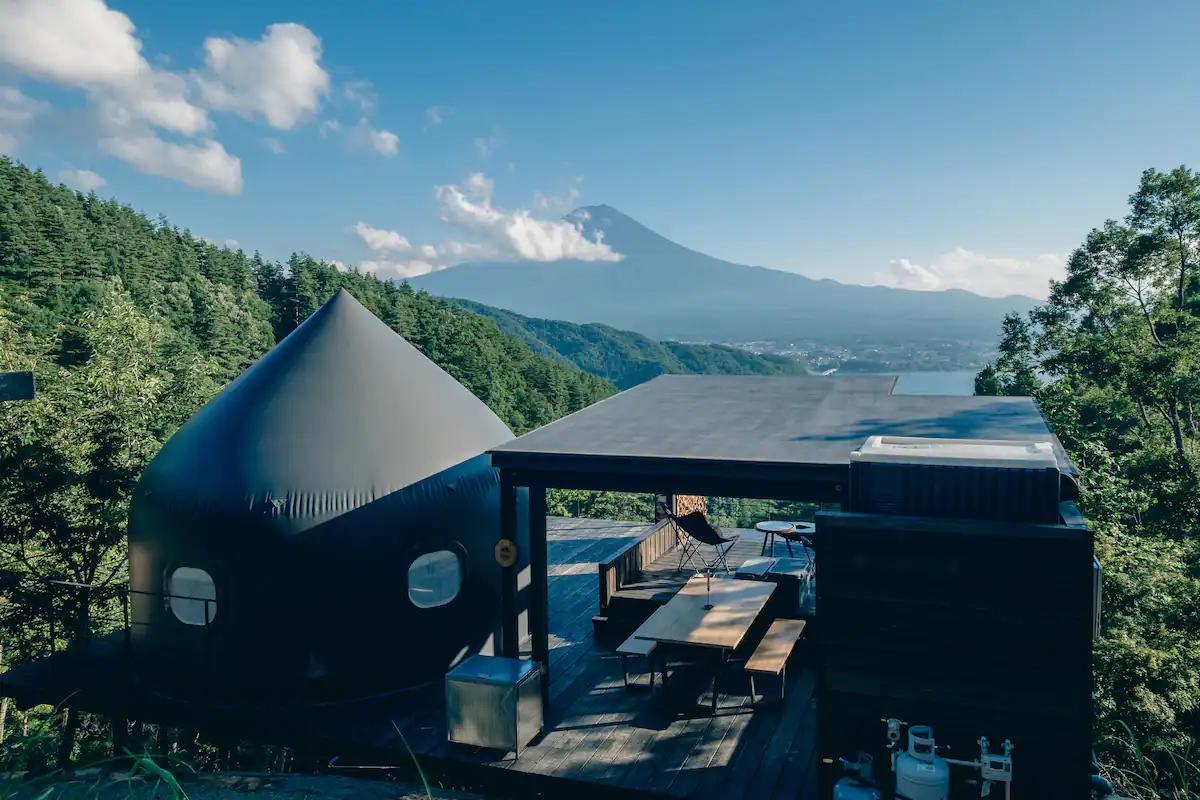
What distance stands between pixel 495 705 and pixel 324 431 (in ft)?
12.0

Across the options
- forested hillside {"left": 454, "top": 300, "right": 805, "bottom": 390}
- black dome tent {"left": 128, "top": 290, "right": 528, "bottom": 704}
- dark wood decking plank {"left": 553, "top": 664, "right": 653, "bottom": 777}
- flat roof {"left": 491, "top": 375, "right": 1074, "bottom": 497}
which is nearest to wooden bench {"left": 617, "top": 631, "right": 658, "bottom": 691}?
dark wood decking plank {"left": 553, "top": 664, "right": 653, "bottom": 777}

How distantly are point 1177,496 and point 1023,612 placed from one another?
16.4 metres

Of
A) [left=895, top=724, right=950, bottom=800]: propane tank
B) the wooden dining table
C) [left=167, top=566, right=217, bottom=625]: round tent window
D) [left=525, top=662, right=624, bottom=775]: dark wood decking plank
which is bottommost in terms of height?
[left=525, top=662, right=624, bottom=775]: dark wood decking plank

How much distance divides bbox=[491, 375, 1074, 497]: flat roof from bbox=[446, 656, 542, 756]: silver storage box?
1.77 meters

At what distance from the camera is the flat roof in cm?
662

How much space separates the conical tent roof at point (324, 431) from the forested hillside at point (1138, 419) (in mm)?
9561

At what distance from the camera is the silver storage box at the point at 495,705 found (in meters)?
6.93

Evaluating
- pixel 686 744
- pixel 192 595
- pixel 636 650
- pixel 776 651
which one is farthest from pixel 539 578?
pixel 192 595

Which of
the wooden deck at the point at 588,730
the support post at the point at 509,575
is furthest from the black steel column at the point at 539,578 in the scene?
the wooden deck at the point at 588,730

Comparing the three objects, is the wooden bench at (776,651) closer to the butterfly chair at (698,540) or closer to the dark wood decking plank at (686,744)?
the dark wood decking plank at (686,744)

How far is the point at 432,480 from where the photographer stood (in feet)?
28.8

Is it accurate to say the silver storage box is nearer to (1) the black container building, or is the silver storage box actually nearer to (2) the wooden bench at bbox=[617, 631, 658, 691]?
(2) the wooden bench at bbox=[617, 631, 658, 691]

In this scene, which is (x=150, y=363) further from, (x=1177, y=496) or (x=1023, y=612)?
(x=1177, y=496)

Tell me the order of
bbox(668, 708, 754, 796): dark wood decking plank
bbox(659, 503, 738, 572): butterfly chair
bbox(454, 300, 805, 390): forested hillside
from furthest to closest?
bbox(454, 300, 805, 390): forested hillside
bbox(659, 503, 738, 572): butterfly chair
bbox(668, 708, 754, 796): dark wood decking plank
